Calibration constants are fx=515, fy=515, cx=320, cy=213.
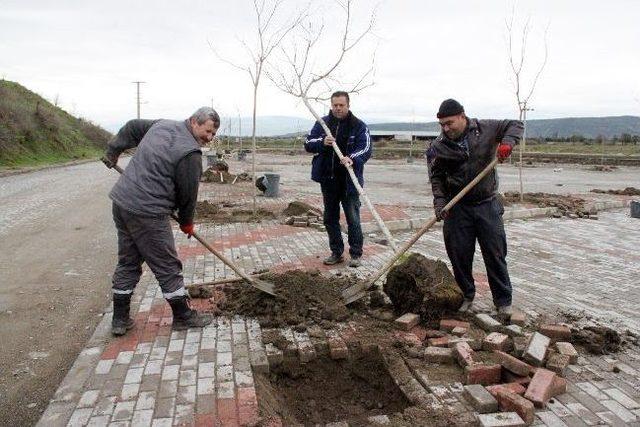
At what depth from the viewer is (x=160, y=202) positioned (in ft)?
12.7

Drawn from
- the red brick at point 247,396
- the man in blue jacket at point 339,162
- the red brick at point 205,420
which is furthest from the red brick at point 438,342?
the man in blue jacket at point 339,162

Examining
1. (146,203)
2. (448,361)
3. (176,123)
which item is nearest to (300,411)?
(448,361)

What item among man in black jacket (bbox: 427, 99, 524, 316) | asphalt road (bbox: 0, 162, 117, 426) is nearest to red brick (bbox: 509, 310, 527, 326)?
man in black jacket (bbox: 427, 99, 524, 316)

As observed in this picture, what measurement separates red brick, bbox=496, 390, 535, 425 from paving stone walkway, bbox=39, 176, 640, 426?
115 mm

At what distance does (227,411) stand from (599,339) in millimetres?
2809

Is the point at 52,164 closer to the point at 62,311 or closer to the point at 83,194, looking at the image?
the point at 83,194

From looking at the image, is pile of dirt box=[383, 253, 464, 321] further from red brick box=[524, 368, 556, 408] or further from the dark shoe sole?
the dark shoe sole

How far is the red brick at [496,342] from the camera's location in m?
3.64

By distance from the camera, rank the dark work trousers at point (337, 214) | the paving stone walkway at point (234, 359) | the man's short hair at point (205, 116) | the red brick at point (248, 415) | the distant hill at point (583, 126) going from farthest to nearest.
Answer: the distant hill at point (583, 126), the dark work trousers at point (337, 214), the man's short hair at point (205, 116), the paving stone walkway at point (234, 359), the red brick at point (248, 415)

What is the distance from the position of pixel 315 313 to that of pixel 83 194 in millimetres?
11859

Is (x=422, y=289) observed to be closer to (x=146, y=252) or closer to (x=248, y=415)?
(x=248, y=415)

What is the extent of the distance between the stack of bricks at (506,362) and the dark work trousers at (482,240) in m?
0.37

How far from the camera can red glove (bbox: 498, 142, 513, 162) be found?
13.1 ft

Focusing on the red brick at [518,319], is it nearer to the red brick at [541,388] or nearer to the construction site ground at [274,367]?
the construction site ground at [274,367]
